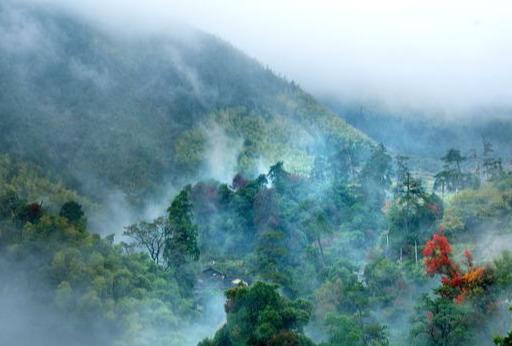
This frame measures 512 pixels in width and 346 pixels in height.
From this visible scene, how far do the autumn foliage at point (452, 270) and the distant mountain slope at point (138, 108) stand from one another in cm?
4400

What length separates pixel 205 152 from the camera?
321 ft

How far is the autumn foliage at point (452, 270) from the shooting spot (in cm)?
4003

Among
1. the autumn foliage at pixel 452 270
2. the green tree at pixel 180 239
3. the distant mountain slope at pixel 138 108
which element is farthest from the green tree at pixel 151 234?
Result: the autumn foliage at pixel 452 270

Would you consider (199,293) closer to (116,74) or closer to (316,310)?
(316,310)

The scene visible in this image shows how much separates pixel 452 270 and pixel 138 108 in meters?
69.9

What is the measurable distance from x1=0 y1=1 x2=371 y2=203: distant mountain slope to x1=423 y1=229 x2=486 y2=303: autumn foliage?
44000 millimetres

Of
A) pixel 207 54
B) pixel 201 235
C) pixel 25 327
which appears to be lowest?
pixel 25 327

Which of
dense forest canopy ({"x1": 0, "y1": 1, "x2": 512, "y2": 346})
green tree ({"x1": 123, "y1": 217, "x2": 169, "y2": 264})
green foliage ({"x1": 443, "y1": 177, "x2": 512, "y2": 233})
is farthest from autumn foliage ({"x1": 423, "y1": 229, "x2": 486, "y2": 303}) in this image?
green tree ({"x1": 123, "y1": 217, "x2": 169, "y2": 264})

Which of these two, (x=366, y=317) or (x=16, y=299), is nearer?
(x=366, y=317)

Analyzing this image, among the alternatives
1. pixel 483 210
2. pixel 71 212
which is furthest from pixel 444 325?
pixel 71 212

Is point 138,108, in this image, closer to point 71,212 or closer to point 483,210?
point 71,212

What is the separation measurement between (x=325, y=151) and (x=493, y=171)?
38.0 metres

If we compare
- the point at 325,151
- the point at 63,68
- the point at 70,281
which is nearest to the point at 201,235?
the point at 70,281

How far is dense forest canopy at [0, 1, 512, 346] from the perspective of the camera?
4219 cm
